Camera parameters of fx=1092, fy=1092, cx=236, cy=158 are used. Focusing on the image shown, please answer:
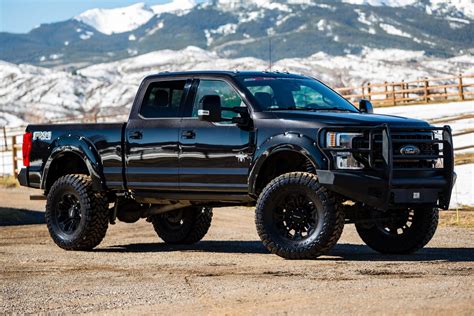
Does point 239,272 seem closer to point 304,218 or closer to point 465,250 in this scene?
point 304,218

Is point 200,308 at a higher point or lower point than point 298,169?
lower

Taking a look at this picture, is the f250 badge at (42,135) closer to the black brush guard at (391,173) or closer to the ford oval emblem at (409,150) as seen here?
the black brush guard at (391,173)

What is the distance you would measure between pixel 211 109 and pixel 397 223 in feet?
7.90

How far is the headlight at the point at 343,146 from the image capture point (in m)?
10.6

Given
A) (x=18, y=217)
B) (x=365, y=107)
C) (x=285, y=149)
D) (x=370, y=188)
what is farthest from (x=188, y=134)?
(x=18, y=217)

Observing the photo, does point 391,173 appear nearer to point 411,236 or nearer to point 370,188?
point 370,188

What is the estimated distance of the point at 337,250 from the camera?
1229 centimetres

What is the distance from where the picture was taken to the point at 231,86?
11734mm

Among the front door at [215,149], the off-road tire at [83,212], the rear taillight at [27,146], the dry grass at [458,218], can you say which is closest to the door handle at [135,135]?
the front door at [215,149]

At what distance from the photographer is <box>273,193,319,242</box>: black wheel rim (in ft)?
35.4

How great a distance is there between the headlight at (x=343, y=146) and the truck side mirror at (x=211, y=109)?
1314mm

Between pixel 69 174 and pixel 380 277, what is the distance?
5.30 m

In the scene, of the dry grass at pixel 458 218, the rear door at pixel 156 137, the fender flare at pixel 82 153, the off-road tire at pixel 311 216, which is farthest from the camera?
the dry grass at pixel 458 218

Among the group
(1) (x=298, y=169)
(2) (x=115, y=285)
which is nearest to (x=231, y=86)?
(1) (x=298, y=169)
